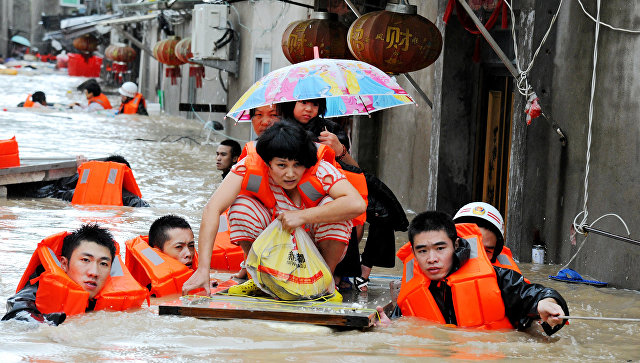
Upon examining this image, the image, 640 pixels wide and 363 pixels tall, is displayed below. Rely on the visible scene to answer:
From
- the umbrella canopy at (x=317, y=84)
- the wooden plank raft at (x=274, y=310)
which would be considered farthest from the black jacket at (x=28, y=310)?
the umbrella canopy at (x=317, y=84)

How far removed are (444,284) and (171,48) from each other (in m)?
17.8

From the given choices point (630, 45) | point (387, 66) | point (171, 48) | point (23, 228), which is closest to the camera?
point (630, 45)

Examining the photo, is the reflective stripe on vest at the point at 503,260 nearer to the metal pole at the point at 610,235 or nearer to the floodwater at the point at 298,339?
the floodwater at the point at 298,339

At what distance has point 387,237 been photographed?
6215 millimetres

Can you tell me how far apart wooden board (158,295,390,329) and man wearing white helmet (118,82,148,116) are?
18782 mm

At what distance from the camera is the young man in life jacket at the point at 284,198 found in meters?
5.20

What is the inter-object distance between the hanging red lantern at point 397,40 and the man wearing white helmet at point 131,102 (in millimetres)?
16150

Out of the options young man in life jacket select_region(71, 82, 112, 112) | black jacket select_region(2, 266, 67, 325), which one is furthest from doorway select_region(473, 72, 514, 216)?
young man in life jacket select_region(71, 82, 112, 112)

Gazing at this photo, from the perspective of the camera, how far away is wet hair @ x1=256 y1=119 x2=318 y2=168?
5145 millimetres

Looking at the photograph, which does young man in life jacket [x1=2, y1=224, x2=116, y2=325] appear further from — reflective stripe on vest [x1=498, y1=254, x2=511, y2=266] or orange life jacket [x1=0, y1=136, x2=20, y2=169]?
orange life jacket [x1=0, y1=136, x2=20, y2=169]

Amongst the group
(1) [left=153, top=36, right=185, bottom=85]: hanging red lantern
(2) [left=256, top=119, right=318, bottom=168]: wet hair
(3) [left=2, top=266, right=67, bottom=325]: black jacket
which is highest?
(1) [left=153, top=36, right=185, bottom=85]: hanging red lantern

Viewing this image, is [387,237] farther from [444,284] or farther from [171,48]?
[171,48]

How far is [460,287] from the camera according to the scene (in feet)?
16.7

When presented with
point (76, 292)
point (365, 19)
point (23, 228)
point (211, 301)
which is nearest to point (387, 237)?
point (211, 301)
